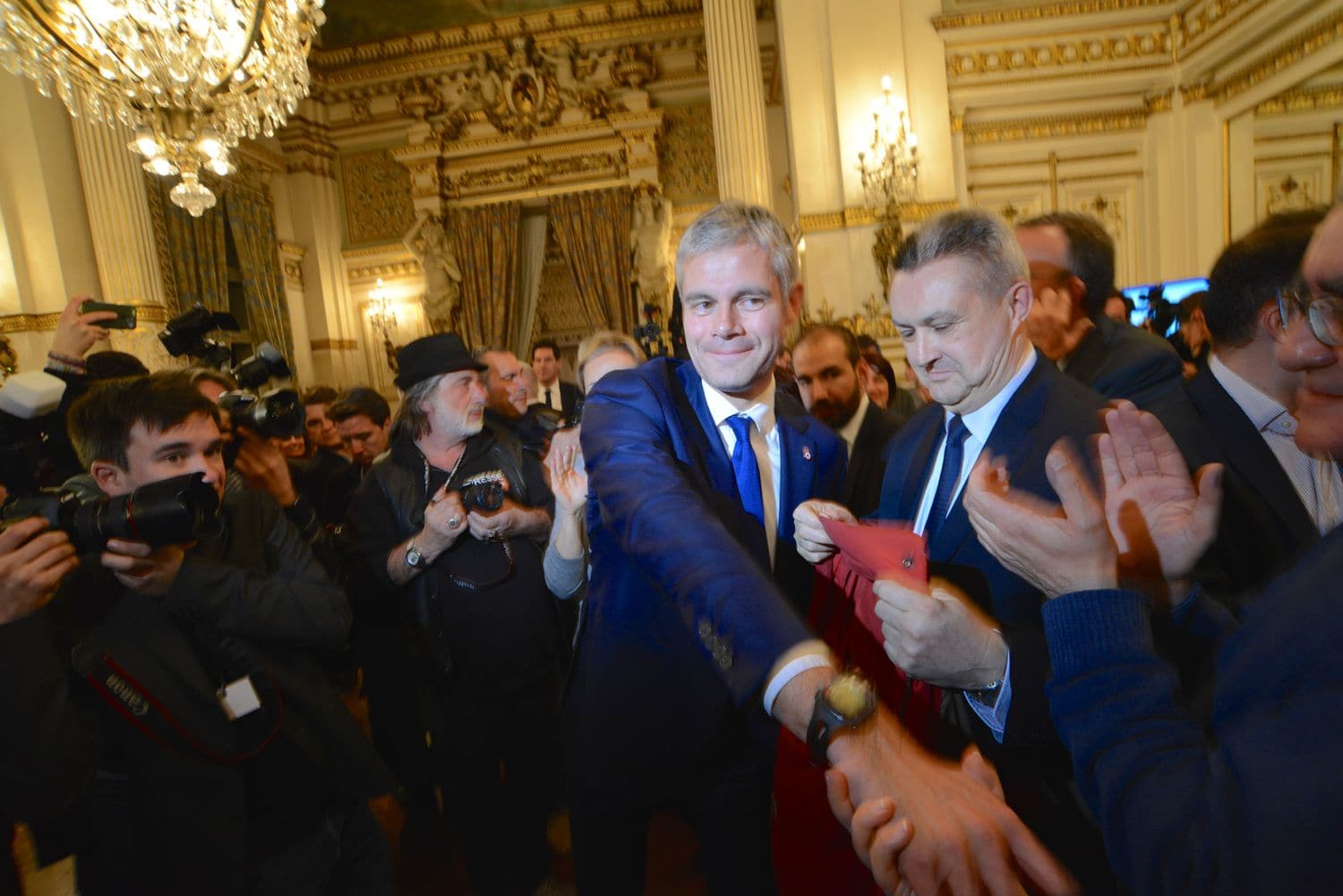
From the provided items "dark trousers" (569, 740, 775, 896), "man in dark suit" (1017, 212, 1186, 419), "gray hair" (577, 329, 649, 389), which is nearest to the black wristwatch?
"dark trousers" (569, 740, 775, 896)

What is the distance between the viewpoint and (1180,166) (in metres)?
7.01

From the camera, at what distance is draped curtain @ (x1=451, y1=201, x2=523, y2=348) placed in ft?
37.3

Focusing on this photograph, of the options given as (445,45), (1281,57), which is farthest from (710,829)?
(445,45)

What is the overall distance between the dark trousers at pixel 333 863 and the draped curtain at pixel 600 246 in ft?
32.3

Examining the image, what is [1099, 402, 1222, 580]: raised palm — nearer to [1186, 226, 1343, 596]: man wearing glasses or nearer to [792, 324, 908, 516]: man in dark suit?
[1186, 226, 1343, 596]: man wearing glasses

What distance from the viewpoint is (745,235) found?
4.37 feet

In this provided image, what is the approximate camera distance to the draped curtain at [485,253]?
1138 cm

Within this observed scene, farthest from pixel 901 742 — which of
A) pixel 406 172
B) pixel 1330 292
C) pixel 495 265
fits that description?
pixel 406 172

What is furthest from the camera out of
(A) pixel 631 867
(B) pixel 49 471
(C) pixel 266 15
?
(C) pixel 266 15

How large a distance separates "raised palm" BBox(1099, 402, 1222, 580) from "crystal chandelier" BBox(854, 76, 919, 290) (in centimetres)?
596

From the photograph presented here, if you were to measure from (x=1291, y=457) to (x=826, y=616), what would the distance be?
1.12 meters

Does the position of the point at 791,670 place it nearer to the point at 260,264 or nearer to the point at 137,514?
the point at 137,514

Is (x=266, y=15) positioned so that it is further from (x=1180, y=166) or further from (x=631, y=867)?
(x=1180, y=166)

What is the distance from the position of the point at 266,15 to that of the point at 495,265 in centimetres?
787
